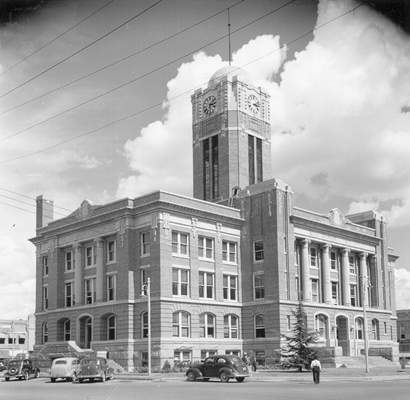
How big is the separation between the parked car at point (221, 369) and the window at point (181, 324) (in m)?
18.7

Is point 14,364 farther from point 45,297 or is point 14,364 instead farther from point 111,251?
point 45,297

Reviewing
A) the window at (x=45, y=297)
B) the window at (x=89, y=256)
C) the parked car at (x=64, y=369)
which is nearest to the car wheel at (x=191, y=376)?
the parked car at (x=64, y=369)

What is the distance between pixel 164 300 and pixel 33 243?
22.3m

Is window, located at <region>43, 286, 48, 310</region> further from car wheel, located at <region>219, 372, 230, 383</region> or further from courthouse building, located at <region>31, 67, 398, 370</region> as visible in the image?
car wheel, located at <region>219, 372, 230, 383</region>

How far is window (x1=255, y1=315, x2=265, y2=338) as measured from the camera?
66.4 meters

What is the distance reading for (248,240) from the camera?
226ft

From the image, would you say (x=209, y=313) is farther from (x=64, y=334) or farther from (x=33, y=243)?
(x=33, y=243)

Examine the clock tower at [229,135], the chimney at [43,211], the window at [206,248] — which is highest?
the clock tower at [229,135]

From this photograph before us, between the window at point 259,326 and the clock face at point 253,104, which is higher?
the clock face at point 253,104

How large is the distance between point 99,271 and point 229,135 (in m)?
24.3

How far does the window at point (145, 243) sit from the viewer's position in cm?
6231

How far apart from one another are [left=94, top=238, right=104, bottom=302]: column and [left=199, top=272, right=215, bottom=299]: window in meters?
9.55

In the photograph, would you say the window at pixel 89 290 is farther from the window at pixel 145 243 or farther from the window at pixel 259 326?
the window at pixel 259 326

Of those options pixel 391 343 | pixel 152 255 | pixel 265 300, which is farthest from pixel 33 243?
pixel 391 343
